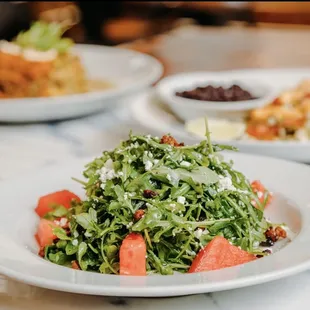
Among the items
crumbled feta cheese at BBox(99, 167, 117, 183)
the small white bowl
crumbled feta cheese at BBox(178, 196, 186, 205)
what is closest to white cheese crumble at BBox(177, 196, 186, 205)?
crumbled feta cheese at BBox(178, 196, 186, 205)

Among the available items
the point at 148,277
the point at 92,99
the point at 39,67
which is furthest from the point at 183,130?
the point at 148,277

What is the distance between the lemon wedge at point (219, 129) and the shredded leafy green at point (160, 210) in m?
0.53

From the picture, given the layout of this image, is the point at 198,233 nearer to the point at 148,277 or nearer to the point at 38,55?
the point at 148,277

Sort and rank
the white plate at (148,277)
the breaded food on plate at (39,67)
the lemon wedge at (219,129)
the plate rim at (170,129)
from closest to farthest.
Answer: the white plate at (148,277)
the plate rim at (170,129)
the lemon wedge at (219,129)
the breaded food on plate at (39,67)

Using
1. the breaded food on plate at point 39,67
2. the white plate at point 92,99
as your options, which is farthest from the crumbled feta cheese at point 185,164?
the breaded food on plate at point 39,67

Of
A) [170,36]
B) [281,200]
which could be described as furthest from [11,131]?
[170,36]

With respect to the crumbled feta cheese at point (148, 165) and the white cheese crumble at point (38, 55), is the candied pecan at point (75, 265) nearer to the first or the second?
the crumbled feta cheese at point (148, 165)

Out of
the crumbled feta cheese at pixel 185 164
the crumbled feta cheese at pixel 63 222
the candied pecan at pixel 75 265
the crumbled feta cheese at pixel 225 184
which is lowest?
the crumbled feta cheese at pixel 63 222

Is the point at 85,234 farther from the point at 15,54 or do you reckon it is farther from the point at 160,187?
the point at 15,54

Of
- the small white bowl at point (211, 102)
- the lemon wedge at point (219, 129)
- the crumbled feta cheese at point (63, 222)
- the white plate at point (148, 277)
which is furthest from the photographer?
the small white bowl at point (211, 102)

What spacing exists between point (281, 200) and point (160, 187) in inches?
11.0

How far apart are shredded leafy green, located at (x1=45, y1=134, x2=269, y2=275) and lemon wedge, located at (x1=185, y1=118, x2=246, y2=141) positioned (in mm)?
535

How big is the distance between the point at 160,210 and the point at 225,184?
139 mm

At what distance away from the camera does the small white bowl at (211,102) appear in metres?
1.92
